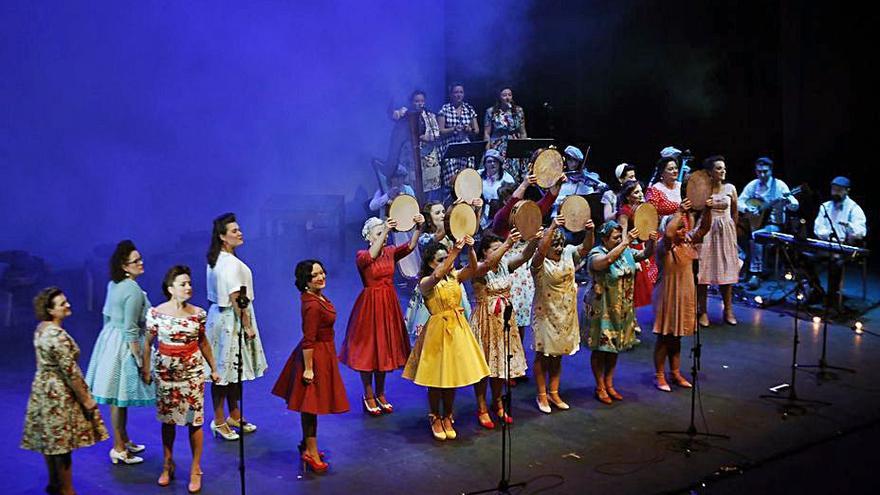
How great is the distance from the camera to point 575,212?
22.0 feet

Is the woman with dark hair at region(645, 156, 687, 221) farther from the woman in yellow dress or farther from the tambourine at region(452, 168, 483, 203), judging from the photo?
the woman in yellow dress

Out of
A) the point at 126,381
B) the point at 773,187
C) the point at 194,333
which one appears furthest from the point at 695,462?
the point at 773,187

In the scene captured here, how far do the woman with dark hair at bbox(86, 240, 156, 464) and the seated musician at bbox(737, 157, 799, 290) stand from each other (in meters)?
7.94

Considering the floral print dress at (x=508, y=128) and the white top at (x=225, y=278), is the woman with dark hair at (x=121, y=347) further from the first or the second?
the floral print dress at (x=508, y=128)

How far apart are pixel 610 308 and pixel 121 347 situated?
3.73 metres

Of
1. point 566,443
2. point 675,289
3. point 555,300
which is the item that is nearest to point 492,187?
point 675,289

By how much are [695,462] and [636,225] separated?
1915 millimetres

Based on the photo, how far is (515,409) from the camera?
7.02 meters

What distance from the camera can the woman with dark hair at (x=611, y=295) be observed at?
22.8 feet

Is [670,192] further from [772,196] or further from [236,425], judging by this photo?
[236,425]

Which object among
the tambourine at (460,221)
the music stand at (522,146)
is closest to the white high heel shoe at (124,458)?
the tambourine at (460,221)

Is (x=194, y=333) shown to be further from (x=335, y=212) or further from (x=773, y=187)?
(x=773, y=187)

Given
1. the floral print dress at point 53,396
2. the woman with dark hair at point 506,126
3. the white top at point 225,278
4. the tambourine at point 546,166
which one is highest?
the woman with dark hair at point 506,126

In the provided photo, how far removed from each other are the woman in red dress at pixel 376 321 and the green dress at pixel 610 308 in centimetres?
152
